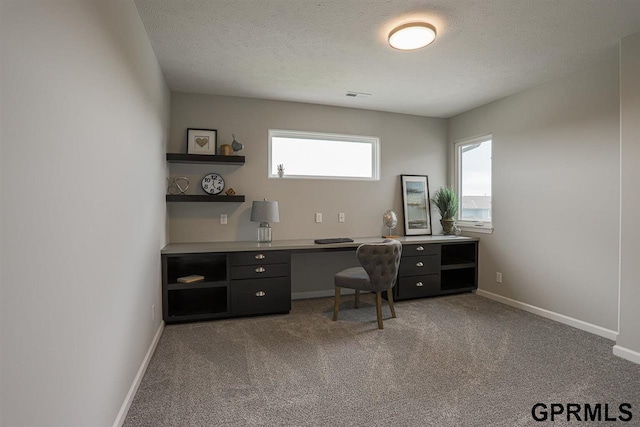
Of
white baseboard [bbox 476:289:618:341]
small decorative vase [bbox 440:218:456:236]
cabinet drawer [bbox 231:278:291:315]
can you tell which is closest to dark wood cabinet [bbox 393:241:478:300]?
small decorative vase [bbox 440:218:456:236]

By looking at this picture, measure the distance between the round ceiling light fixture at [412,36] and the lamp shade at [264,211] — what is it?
2082 mm

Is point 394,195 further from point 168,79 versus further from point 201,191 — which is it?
point 168,79

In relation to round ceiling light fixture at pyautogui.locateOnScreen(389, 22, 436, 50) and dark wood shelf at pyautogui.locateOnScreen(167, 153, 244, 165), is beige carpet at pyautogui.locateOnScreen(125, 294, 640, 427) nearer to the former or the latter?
dark wood shelf at pyautogui.locateOnScreen(167, 153, 244, 165)

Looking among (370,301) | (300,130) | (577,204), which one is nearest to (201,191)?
(300,130)

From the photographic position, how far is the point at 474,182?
4.62 metres

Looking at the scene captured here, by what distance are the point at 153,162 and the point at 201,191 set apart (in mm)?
1093

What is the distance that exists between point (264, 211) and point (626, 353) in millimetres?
3458

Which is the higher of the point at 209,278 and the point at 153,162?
the point at 153,162

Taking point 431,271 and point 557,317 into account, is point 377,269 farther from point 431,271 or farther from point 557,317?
point 557,317

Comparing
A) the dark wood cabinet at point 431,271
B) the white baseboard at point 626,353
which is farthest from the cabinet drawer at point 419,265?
the white baseboard at point 626,353

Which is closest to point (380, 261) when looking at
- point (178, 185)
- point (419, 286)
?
point (419, 286)

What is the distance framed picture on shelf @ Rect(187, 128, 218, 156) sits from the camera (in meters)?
3.84

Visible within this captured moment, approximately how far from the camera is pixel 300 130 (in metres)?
4.31

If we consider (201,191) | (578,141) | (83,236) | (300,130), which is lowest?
(83,236)
